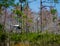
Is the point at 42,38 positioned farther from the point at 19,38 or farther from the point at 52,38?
the point at 19,38

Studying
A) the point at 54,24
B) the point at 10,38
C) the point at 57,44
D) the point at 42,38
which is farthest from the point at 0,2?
the point at 54,24

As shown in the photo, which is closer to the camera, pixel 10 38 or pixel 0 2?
pixel 10 38

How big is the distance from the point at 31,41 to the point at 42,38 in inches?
30.1

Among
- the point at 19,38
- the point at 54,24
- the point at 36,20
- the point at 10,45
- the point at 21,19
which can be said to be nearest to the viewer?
the point at 10,45

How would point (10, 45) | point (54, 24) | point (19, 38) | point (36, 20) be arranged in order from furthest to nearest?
point (36, 20) → point (54, 24) → point (19, 38) → point (10, 45)

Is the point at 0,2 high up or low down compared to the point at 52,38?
up

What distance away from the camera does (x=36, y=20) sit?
2409 cm

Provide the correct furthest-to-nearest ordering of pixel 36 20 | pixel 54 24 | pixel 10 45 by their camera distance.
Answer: pixel 36 20
pixel 54 24
pixel 10 45

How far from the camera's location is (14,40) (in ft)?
32.9

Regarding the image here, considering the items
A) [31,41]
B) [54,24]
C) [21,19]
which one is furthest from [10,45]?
[54,24]

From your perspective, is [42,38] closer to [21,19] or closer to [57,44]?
[57,44]

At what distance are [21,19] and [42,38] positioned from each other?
5.95 m

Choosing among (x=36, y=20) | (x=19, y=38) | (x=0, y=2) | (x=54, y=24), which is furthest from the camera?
(x=36, y=20)

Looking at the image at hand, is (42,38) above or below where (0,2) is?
below
